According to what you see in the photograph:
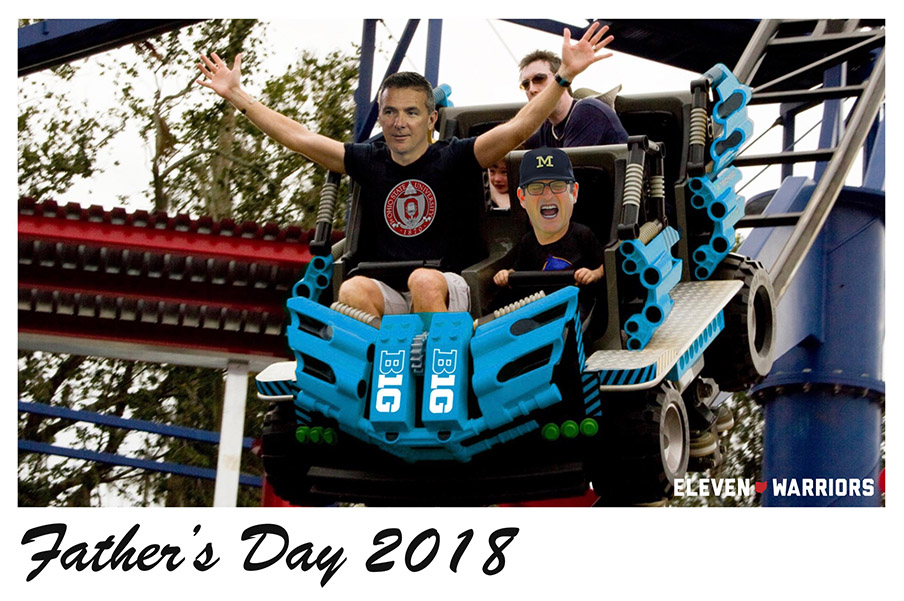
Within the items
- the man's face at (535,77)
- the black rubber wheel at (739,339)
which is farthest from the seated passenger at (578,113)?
the black rubber wheel at (739,339)

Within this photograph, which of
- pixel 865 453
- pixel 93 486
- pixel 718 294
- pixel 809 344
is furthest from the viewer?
pixel 93 486

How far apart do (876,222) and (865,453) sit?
1304mm

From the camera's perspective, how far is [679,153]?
5730mm

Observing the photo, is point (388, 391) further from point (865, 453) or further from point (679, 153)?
point (865, 453)

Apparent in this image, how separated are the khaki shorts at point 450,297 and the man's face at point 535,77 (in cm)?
94

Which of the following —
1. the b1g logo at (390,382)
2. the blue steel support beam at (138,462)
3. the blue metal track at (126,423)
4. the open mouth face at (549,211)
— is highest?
the open mouth face at (549,211)

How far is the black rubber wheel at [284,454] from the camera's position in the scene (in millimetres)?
→ 4887

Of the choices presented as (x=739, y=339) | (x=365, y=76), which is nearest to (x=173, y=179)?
(x=365, y=76)

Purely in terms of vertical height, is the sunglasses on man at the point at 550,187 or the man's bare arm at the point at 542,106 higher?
the man's bare arm at the point at 542,106

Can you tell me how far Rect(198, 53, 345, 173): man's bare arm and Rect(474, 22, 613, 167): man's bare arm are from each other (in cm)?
53

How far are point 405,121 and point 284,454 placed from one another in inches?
46.4

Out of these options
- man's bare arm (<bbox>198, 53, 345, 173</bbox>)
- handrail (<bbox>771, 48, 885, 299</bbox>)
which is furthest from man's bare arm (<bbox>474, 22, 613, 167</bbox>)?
handrail (<bbox>771, 48, 885, 299</bbox>)

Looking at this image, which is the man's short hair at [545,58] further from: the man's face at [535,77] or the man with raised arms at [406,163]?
the man with raised arms at [406,163]

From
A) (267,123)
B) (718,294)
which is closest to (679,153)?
(718,294)
